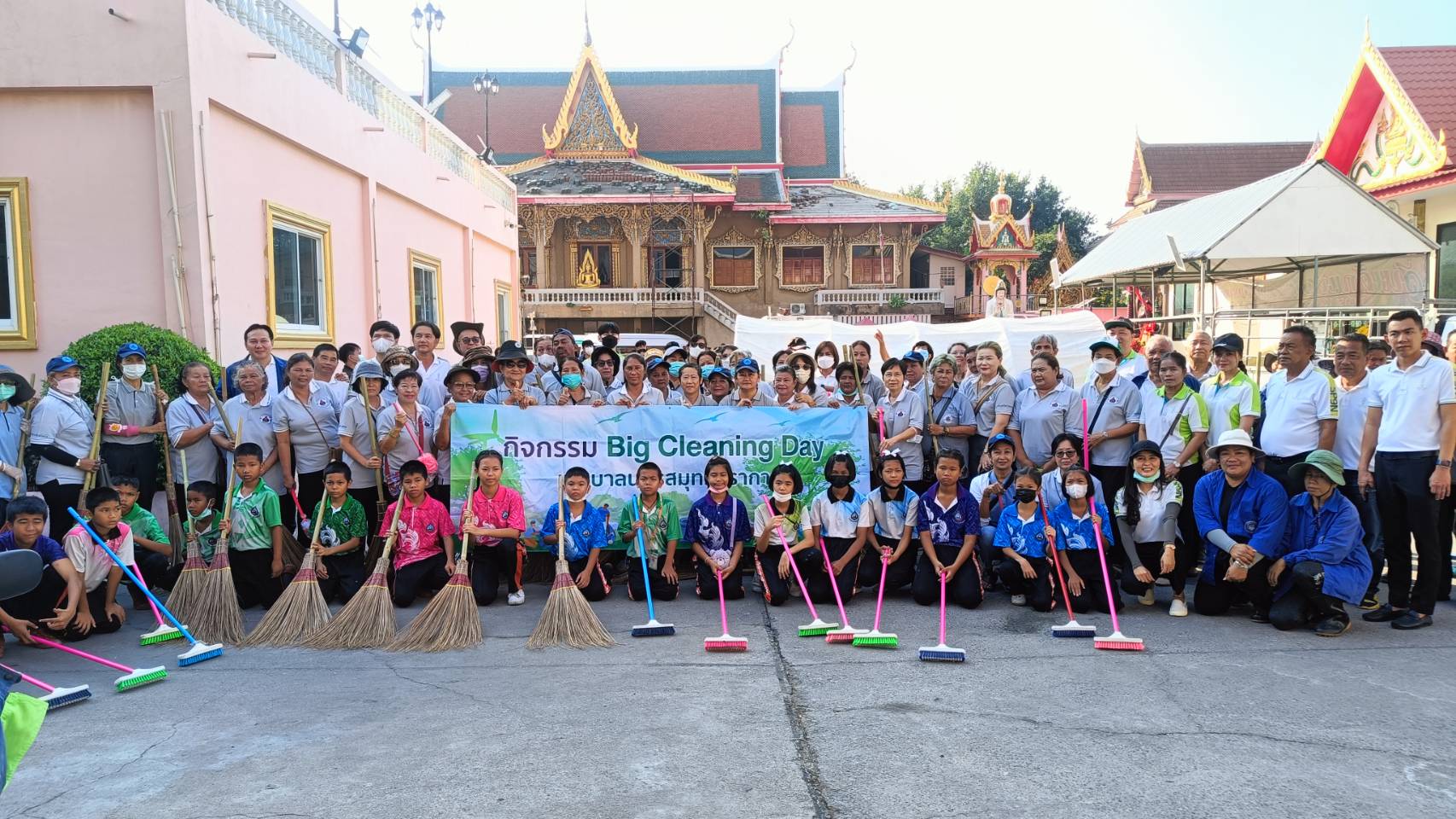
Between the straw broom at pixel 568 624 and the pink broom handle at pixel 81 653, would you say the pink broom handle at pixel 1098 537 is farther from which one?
the pink broom handle at pixel 81 653

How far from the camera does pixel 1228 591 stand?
6.07 m

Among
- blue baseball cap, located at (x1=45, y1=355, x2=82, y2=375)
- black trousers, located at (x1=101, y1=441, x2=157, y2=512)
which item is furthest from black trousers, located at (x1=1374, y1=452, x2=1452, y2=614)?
blue baseball cap, located at (x1=45, y1=355, x2=82, y2=375)

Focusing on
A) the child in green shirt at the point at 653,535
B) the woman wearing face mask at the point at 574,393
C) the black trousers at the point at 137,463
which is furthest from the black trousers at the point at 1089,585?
the black trousers at the point at 137,463

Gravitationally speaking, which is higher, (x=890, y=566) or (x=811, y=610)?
(x=890, y=566)

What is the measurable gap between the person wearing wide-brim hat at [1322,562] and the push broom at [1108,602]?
38.3 inches

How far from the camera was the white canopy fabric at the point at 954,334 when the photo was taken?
44.3 feet

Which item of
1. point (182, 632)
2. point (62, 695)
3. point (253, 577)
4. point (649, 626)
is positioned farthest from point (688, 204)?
point (62, 695)

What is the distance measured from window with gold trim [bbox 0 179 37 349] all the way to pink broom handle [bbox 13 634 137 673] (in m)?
3.64

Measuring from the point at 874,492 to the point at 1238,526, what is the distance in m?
Result: 2.37

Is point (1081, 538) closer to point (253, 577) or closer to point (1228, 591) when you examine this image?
point (1228, 591)

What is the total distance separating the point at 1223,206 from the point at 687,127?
81.0ft

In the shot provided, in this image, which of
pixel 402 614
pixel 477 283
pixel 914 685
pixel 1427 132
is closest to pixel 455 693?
pixel 402 614

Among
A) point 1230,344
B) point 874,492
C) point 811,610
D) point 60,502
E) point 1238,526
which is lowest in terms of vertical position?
point 811,610

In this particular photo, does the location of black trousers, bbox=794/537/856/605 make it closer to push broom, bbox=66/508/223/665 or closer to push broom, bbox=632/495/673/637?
push broom, bbox=632/495/673/637
